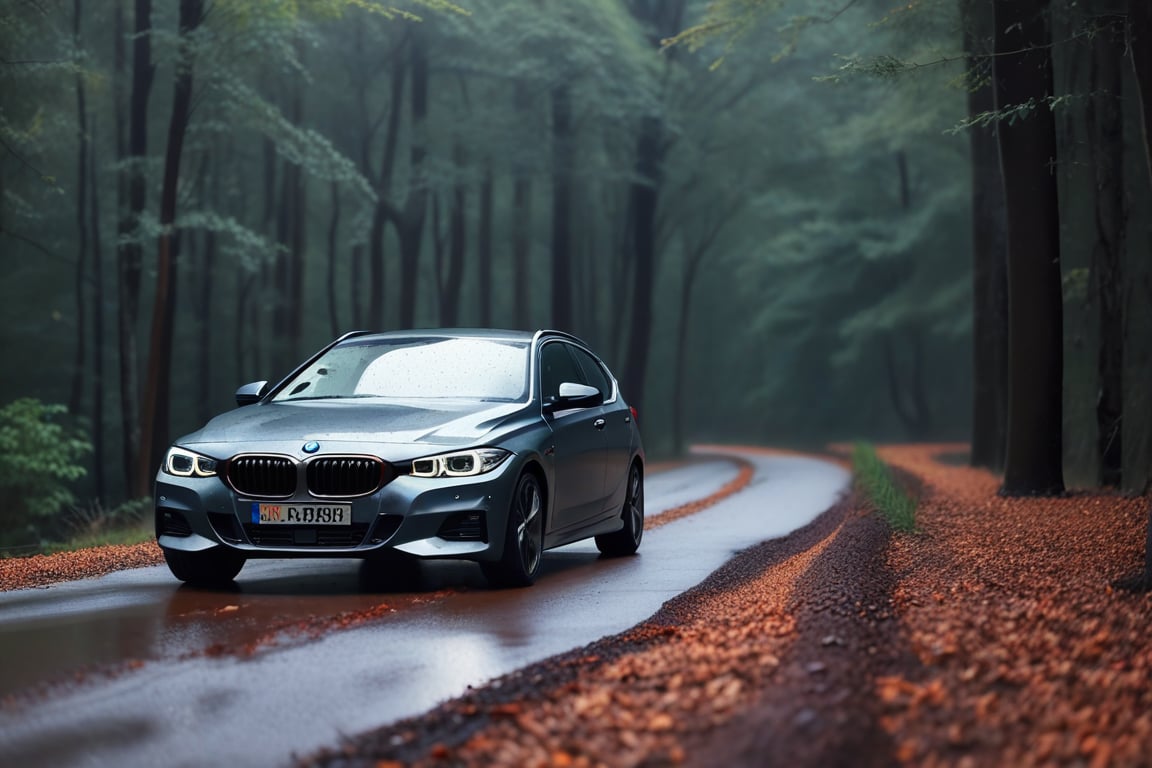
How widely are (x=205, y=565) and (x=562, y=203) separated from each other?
91.9ft

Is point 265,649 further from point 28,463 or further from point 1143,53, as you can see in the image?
point 28,463

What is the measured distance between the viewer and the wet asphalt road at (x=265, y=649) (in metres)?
5.71

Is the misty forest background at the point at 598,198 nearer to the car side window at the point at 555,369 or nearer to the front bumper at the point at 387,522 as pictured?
the car side window at the point at 555,369

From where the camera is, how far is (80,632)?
8211mm

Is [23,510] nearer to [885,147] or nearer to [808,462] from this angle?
[808,462]

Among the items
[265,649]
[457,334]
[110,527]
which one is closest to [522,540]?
[457,334]

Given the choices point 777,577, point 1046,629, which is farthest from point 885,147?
point 1046,629

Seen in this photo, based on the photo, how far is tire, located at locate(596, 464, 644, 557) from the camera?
41.9 feet

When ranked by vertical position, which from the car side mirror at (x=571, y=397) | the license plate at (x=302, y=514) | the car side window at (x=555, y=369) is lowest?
the license plate at (x=302, y=514)

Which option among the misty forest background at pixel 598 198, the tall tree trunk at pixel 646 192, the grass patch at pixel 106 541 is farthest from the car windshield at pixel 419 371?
the tall tree trunk at pixel 646 192

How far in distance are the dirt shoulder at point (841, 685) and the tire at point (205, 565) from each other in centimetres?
289

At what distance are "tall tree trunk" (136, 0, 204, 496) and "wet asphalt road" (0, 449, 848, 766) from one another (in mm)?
12067

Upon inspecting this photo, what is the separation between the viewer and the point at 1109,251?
1891 centimetres

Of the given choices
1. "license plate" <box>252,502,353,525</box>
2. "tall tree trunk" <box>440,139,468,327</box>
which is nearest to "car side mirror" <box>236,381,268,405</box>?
"license plate" <box>252,502,353,525</box>
